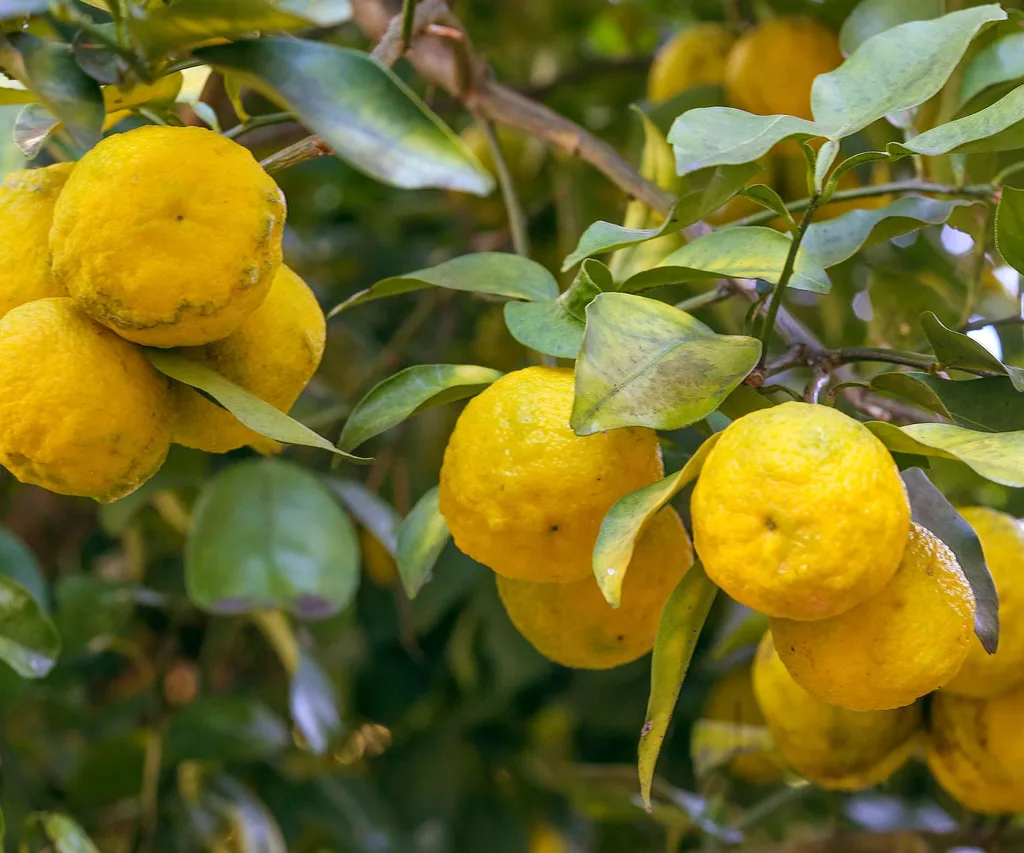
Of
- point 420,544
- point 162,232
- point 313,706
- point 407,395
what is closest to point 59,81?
point 162,232

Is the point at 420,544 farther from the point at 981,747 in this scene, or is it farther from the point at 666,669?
the point at 981,747

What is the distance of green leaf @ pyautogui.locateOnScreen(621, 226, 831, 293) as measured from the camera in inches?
22.1

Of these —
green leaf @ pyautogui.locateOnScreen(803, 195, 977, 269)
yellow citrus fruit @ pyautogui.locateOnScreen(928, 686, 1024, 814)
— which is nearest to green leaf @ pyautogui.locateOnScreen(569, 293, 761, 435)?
green leaf @ pyautogui.locateOnScreen(803, 195, 977, 269)

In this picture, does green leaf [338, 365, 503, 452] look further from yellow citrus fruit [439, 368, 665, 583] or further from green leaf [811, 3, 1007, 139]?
green leaf [811, 3, 1007, 139]

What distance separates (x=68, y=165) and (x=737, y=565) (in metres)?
0.41

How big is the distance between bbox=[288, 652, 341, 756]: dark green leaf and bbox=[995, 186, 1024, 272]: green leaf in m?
0.75

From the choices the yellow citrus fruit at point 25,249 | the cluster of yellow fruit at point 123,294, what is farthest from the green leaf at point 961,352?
the yellow citrus fruit at point 25,249

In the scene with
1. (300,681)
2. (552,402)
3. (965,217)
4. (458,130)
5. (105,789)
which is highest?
(552,402)

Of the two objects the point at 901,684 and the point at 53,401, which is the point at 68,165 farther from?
the point at 901,684

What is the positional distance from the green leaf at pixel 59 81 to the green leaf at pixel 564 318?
218 millimetres

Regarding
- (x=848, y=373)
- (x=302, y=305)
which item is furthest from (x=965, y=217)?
(x=302, y=305)

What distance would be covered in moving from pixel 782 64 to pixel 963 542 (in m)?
0.69

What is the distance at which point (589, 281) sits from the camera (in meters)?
0.56

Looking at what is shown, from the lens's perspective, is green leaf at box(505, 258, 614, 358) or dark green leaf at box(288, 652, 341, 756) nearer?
green leaf at box(505, 258, 614, 358)
